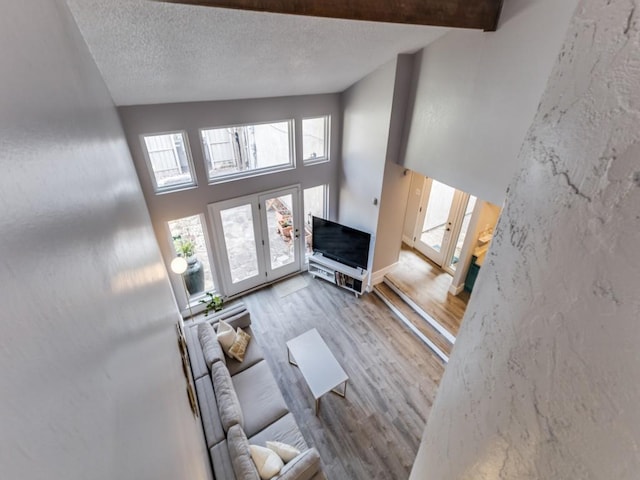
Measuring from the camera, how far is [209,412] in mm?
3080

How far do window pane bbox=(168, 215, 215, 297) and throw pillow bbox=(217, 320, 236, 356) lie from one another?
3.92 feet

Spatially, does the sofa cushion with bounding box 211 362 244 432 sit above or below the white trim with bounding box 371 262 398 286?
above

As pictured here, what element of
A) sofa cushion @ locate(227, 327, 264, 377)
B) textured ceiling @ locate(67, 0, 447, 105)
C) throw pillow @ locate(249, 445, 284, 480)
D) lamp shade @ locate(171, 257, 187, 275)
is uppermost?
textured ceiling @ locate(67, 0, 447, 105)

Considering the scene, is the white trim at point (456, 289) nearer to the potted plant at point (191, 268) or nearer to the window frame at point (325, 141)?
the window frame at point (325, 141)

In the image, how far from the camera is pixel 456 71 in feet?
11.2

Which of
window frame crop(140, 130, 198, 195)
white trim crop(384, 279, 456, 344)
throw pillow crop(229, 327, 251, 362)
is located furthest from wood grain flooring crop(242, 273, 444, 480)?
window frame crop(140, 130, 198, 195)

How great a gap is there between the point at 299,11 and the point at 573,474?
102 inches

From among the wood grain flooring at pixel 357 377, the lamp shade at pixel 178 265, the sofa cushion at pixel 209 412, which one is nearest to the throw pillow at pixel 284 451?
the sofa cushion at pixel 209 412

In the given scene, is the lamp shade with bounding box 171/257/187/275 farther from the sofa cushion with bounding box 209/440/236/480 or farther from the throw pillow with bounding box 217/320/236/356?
the sofa cushion with bounding box 209/440/236/480

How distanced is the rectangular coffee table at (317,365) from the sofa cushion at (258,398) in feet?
1.40

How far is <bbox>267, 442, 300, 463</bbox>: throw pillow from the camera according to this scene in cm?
285

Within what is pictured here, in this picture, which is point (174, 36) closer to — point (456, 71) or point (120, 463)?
point (120, 463)

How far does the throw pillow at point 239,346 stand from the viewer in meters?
3.85

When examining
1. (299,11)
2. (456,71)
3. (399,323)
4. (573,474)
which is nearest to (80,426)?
(573,474)
